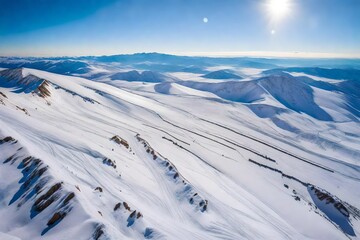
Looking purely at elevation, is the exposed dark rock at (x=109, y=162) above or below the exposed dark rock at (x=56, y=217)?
below

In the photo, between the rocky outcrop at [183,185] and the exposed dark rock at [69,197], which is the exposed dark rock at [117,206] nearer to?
the exposed dark rock at [69,197]

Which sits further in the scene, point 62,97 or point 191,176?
point 62,97

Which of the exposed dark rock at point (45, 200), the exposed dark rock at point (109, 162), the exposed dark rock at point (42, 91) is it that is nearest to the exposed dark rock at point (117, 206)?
the exposed dark rock at point (45, 200)

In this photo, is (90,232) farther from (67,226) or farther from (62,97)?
(62,97)

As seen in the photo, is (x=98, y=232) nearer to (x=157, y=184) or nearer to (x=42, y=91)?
(x=157, y=184)

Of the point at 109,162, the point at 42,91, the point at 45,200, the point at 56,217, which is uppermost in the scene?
the point at 45,200

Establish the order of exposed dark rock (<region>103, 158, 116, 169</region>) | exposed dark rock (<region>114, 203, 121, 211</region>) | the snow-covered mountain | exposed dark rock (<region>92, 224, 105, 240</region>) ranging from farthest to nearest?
1. exposed dark rock (<region>103, 158, 116, 169</region>)
2. exposed dark rock (<region>114, 203, 121, 211</region>)
3. the snow-covered mountain
4. exposed dark rock (<region>92, 224, 105, 240</region>)

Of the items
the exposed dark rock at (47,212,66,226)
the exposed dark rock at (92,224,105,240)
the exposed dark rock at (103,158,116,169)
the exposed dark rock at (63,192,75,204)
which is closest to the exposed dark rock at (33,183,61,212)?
the exposed dark rock at (63,192,75,204)

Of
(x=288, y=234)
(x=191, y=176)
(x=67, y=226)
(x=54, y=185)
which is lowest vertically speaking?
(x=288, y=234)

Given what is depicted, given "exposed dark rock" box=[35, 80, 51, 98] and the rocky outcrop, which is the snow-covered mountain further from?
the rocky outcrop

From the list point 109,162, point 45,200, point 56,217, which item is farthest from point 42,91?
point 56,217

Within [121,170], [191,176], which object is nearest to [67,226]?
[121,170]
